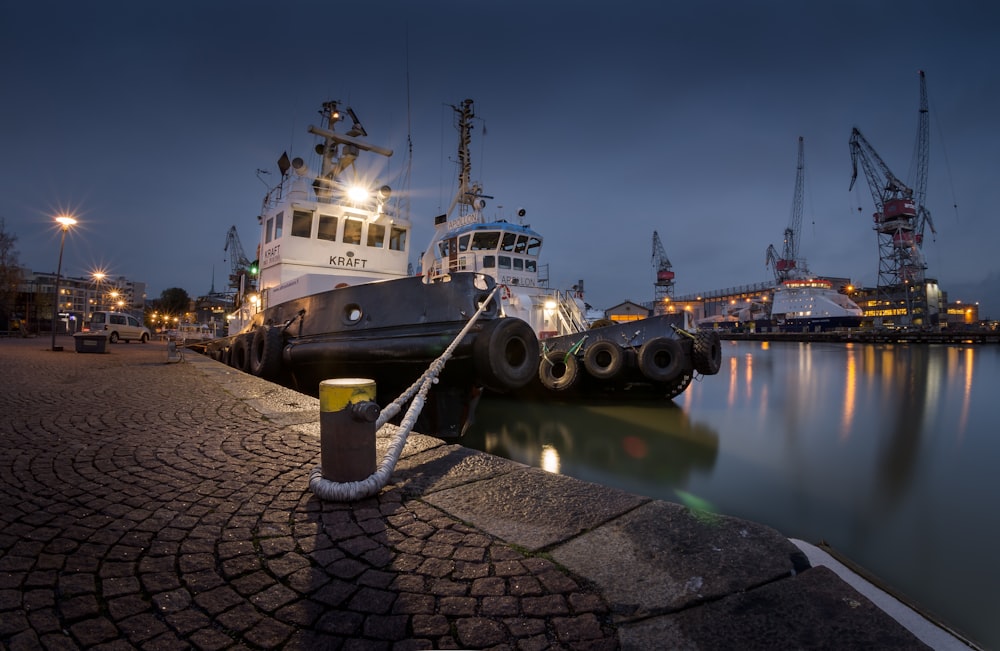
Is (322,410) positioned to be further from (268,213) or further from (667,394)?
(667,394)

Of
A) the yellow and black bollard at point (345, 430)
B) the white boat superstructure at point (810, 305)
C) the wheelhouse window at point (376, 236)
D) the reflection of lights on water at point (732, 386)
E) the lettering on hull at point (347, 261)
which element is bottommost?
the reflection of lights on water at point (732, 386)

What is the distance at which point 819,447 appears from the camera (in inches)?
346

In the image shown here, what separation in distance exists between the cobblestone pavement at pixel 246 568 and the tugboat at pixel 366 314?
2.83 m

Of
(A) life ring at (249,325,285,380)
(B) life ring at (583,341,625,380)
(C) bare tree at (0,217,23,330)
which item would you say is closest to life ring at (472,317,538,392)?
(A) life ring at (249,325,285,380)

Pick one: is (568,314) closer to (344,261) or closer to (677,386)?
(677,386)

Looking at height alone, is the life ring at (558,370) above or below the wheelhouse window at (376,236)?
below

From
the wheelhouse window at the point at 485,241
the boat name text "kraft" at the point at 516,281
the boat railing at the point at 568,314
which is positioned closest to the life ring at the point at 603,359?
the boat railing at the point at 568,314

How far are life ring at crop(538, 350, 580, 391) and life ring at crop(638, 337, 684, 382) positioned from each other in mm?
1692

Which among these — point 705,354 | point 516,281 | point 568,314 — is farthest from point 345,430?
point 516,281

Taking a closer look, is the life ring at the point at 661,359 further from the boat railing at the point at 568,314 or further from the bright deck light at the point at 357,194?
the bright deck light at the point at 357,194

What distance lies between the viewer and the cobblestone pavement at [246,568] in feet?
4.99

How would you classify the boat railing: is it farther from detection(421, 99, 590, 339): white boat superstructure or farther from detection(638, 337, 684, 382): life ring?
detection(638, 337, 684, 382): life ring

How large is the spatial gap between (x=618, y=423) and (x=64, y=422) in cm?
900

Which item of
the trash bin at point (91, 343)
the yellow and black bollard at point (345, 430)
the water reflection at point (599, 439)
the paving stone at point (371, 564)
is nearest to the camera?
the paving stone at point (371, 564)
